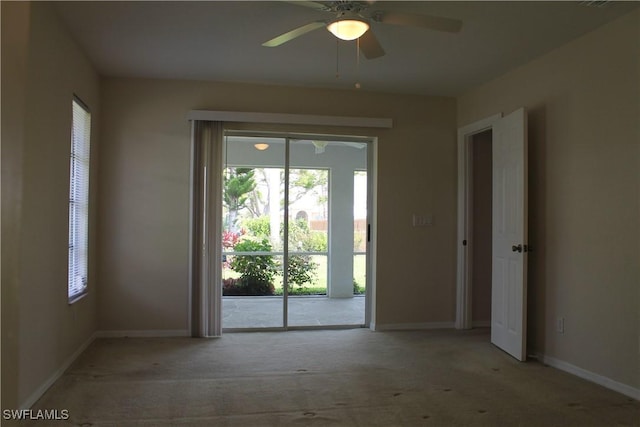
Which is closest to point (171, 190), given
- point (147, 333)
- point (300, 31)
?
point (147, 333)

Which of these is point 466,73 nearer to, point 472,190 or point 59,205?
point 472,190

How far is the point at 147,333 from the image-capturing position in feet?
14.2

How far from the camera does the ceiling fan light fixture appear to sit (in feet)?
8.05

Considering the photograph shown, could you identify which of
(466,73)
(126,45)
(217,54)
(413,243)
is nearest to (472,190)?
(413,243)

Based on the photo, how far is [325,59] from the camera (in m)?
3.81

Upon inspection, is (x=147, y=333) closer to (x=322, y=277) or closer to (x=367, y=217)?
(x=322, y=277)

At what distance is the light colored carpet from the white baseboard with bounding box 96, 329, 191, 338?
113 mm

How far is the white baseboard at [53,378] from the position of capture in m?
2.63

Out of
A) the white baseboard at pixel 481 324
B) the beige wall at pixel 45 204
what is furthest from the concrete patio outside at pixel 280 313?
the beige wall at pixel 45 204

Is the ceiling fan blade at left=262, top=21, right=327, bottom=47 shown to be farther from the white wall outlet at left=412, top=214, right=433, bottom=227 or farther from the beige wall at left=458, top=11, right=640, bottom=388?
the white wall outlet at left=412, top=214, right=433, bottom=227

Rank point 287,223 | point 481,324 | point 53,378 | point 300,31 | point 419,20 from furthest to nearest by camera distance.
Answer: point 481,324, point 287,223, point 53,378, point 300,31, point 419,20

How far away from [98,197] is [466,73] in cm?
366

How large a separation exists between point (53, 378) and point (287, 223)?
97.6 inches

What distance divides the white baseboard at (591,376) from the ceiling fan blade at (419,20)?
255 centimetres
